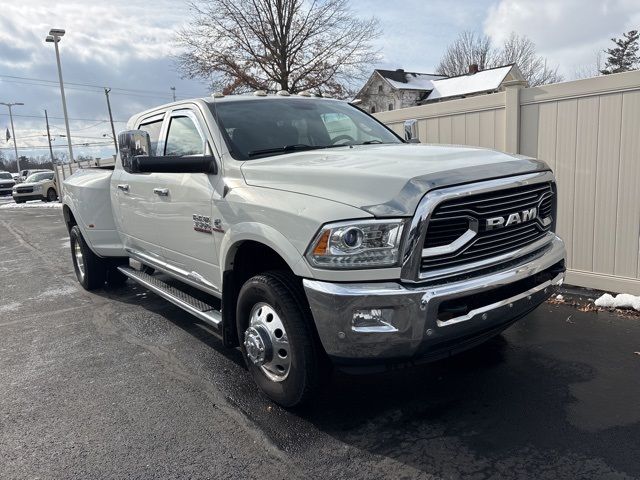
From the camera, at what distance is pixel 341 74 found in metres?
25.4

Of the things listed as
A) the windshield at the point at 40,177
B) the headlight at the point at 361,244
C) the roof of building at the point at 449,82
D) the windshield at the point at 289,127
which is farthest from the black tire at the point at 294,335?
the roof of building at the point at 449,82

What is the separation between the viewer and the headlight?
2600mm

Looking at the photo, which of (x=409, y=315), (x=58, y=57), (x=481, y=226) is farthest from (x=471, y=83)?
(x=409, y=315)

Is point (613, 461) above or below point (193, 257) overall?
below

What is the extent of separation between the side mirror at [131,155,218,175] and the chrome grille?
1.73m

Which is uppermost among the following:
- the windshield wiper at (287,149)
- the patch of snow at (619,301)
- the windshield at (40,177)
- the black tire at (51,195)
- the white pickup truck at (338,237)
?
the windshield wiper at (287,149)

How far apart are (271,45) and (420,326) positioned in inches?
942

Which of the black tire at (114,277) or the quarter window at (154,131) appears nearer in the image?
the quarter window at (154,131)

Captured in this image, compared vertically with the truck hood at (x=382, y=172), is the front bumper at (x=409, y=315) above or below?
below

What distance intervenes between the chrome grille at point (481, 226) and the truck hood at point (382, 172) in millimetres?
114

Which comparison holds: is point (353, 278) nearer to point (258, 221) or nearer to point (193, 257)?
point (258, 221)

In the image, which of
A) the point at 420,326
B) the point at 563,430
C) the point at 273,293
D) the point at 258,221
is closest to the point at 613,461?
the point at 563,430

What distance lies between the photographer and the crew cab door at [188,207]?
3.81 meters

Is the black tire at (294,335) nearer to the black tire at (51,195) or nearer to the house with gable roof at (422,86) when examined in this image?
the black tire at (51,195)
